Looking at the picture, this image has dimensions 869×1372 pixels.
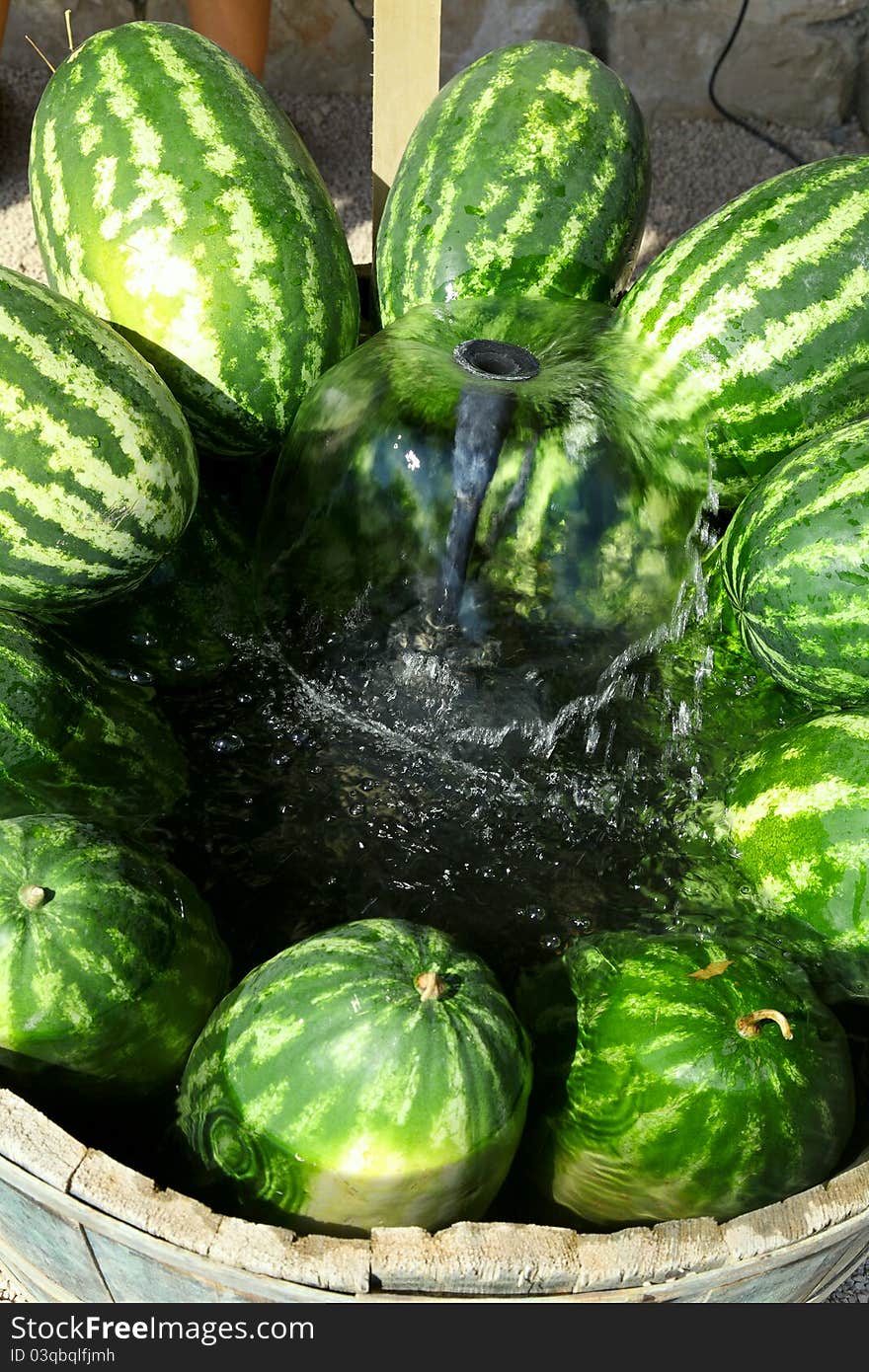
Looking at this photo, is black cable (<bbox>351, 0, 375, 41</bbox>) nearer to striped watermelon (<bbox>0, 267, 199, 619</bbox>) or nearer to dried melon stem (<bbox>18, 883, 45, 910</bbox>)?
striped watermelon (<bbox>0, 267, 199, 619</bbox>)

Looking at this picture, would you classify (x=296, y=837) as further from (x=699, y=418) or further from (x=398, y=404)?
(x=699, y=418)

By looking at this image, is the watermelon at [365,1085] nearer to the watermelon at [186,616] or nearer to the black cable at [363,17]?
the watermelon at [186,616]

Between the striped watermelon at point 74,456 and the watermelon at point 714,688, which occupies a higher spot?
the striped watermelon at point 74,456

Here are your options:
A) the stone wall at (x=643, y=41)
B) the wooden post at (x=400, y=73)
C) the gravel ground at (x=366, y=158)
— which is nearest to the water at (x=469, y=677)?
the wooden post at (x=400, y=73)

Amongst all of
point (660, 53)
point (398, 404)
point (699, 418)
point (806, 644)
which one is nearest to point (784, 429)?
point (699, 418)

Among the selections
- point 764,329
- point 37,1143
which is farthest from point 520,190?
point 37,1143

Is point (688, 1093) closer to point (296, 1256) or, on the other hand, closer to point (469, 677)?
point (296, 1256)

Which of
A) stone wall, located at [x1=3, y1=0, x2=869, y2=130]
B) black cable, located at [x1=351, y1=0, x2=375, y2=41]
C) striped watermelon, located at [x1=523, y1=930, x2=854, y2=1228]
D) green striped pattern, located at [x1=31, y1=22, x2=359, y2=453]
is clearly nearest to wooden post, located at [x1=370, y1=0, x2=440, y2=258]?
green striped pattern, located at [x1=31, y1=22, x2=359, y2=453]
